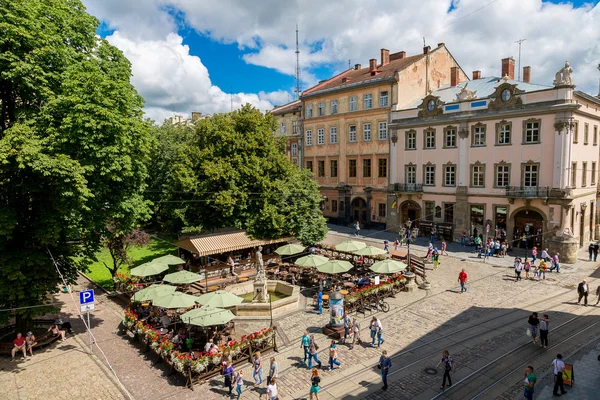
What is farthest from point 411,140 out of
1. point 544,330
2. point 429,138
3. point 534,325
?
point 544,330

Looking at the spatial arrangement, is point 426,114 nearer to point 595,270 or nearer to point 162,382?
point 595,270

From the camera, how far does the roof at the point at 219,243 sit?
2510cm

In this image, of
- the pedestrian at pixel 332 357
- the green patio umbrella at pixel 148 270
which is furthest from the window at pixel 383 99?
the pedestrian at pixel 332 357

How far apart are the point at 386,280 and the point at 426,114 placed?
20.9 metres

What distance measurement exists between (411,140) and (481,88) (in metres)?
7.89

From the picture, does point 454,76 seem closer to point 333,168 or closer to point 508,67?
point 508,67

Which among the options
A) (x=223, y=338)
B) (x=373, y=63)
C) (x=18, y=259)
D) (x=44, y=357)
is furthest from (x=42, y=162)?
(x=373, y=63)

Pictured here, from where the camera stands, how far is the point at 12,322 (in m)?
19.0

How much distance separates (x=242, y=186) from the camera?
28.9 metres

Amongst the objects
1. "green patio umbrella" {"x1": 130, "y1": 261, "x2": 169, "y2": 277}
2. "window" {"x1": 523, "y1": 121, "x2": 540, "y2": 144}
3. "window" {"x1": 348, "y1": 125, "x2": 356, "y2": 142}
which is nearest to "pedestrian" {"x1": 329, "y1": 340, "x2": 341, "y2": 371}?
"green patio umbrella" {"x1": 130, "y1": 261, "x2": 169, "y2": 277}

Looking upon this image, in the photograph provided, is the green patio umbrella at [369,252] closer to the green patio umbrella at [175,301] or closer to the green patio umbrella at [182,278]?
the green patio umbrella at [182,278]

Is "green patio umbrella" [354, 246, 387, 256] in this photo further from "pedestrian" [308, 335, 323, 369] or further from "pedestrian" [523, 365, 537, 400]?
"pedestrian" [523, 365, 537, 400]

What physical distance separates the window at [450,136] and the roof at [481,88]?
252 centimetres

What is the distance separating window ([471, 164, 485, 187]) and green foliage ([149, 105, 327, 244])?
1450 centimetres
